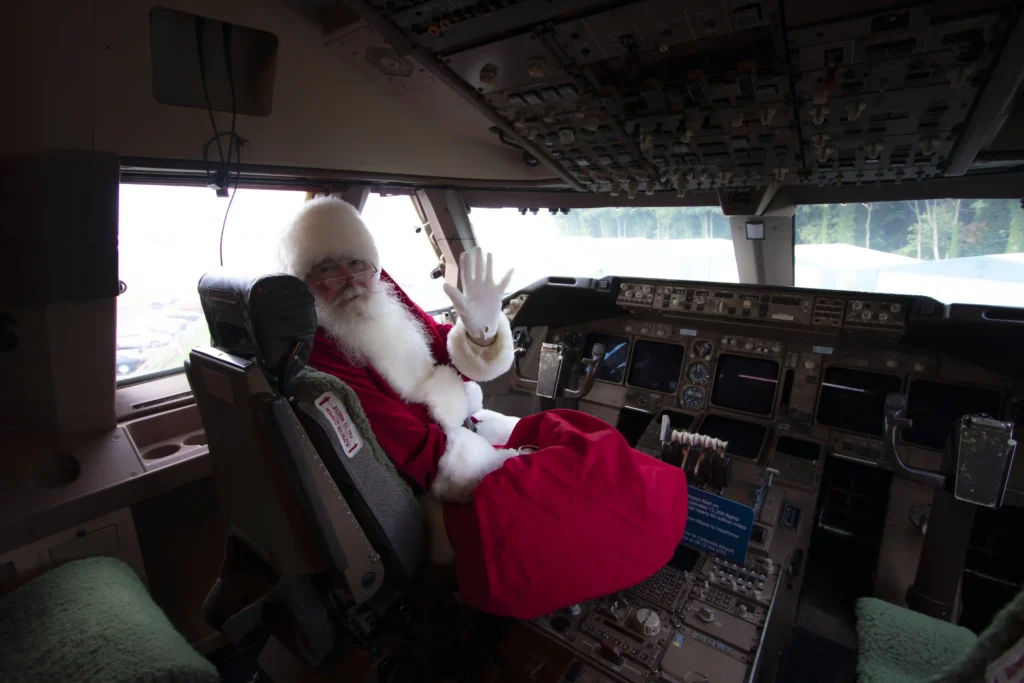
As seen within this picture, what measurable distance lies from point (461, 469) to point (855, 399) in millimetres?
1934

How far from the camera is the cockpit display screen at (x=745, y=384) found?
97.1 inches

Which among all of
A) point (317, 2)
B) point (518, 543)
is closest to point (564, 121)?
point (317, 2)

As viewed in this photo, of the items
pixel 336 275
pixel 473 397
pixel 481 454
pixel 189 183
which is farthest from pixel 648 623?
pixel 189 183

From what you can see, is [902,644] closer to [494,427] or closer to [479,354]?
[494,427]

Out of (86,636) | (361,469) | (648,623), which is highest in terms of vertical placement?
(361,469)

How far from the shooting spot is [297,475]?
1.13m

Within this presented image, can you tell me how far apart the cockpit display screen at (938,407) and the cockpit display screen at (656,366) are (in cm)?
102

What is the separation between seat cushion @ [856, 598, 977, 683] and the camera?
48.6 inches

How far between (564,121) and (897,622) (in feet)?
6.24

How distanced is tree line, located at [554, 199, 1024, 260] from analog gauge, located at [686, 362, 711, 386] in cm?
92

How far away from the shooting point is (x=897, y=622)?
55.4 inches

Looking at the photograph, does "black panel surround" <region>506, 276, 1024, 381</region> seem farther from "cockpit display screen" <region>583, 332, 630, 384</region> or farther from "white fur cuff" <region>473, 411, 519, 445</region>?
"white fur cuff" <region>473, 411, 519, 445</region>

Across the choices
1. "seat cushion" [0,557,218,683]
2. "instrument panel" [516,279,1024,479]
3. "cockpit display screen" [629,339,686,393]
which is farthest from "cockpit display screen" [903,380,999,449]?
"seat cushion" [0,557,218,683]

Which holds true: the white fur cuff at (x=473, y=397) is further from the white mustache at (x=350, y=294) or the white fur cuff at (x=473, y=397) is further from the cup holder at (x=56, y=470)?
the cup holder at (x=56, y=470)
